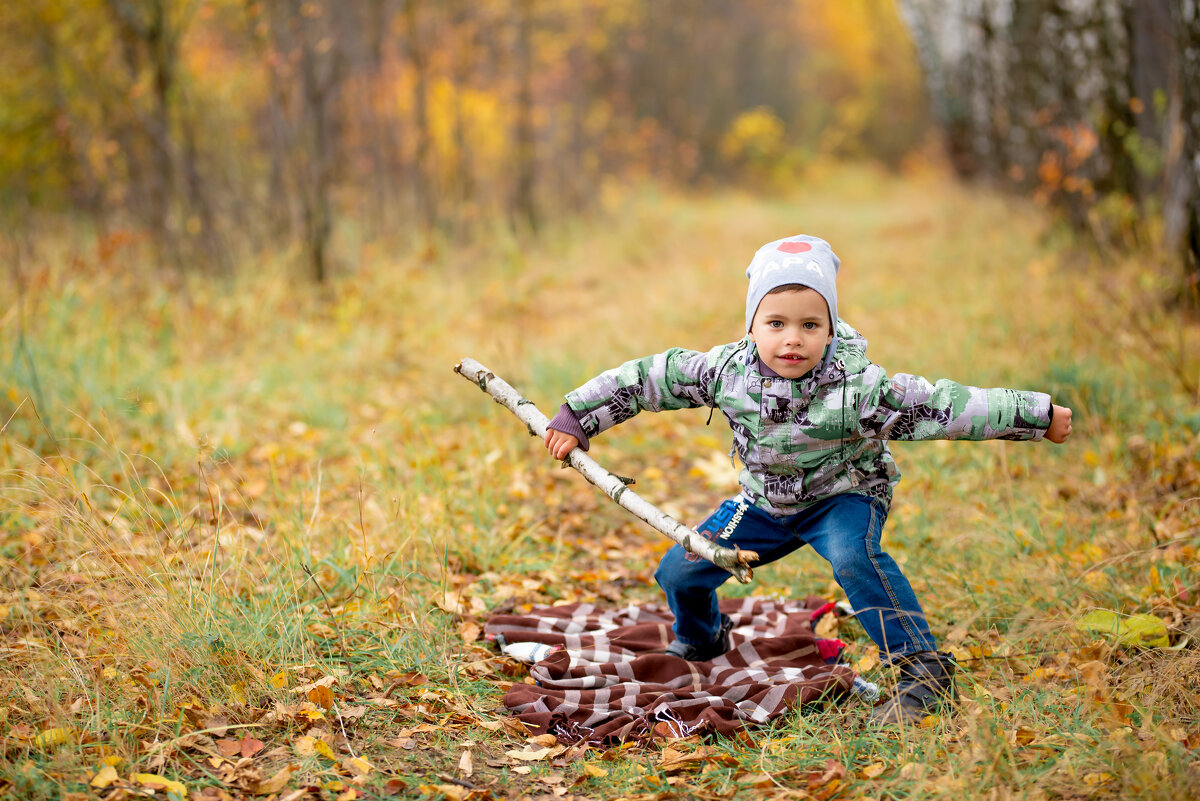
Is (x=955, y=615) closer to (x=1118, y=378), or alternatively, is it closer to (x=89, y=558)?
(x=1118, y=378)

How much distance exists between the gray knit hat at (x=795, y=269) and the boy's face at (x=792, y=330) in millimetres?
29

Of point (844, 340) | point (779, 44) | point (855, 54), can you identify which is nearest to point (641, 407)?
point (844, 340)

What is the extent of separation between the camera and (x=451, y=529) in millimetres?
3838

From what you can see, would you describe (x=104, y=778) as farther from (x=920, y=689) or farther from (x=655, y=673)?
(x=920, y=689)

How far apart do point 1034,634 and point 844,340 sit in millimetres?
1159

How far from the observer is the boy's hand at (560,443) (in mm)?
2904

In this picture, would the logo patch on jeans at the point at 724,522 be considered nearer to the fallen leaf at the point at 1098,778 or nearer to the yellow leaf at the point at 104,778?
the fallen leaf at the point at 1098,778

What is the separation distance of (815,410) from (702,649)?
1.00m

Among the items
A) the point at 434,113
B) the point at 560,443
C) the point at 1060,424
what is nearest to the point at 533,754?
the point at 560,443

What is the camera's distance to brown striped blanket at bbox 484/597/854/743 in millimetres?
2809

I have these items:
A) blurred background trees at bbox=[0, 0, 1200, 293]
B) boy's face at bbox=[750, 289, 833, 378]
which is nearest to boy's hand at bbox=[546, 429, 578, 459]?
boy's face at bbox=[750, 289, 833, 378]

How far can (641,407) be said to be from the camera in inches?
120

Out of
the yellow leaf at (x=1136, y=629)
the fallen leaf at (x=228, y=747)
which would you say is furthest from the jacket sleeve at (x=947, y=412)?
the fallen leaf at (x=228, y=747)

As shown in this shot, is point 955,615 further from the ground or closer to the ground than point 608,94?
closer to the ground
